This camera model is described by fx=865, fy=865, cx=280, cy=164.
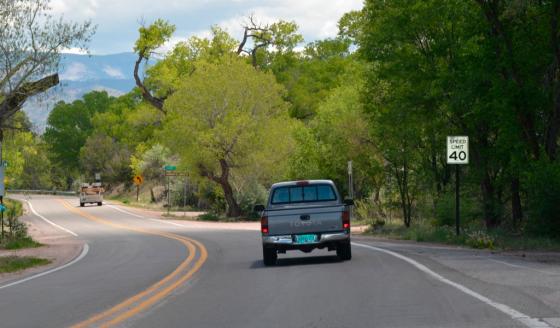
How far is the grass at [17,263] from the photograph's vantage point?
2249 centimetres

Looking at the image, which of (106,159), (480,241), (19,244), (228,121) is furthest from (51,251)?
(106,159)

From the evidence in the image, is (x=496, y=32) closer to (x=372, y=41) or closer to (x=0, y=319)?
(x=372, y=41)

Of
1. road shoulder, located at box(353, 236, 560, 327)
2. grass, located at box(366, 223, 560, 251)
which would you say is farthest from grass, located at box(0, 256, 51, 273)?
grass, located at box(366, 223, 560, 251)

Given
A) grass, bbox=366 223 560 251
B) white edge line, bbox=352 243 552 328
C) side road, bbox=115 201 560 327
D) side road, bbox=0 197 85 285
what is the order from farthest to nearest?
grass, bbox=366 223 560 251, side road, bbox=0 197 85 285, side road, bbox=115 201 560 327, white edge line, bbox=352 243 552 328

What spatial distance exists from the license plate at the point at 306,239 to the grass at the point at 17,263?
8.18 meters

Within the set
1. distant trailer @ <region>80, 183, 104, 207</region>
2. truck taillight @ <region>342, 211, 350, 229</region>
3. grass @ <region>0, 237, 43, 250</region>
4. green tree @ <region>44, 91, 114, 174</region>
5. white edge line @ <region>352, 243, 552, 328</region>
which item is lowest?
grass @ <region>0, 237, 43, 250</region>

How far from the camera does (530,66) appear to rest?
2570cm

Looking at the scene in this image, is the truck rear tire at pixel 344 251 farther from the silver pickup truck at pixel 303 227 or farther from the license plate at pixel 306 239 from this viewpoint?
the license plate at pixel 306 239

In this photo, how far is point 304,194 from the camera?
2012 cm

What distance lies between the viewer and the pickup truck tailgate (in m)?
18.5

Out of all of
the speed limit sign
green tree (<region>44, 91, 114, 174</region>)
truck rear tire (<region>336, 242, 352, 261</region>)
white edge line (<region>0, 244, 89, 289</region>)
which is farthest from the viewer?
green tree (<region>44, 91, 114, 174</region>)

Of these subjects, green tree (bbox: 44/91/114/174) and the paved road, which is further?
green tree (bbox: 44/91/114/174)

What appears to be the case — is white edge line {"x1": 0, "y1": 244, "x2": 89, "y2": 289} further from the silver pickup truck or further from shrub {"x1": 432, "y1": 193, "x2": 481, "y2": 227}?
shrub {"x1": 432, "y1": 193, "x2": 481, "y2": 227}

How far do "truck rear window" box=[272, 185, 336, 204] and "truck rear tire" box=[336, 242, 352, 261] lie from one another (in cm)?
130
